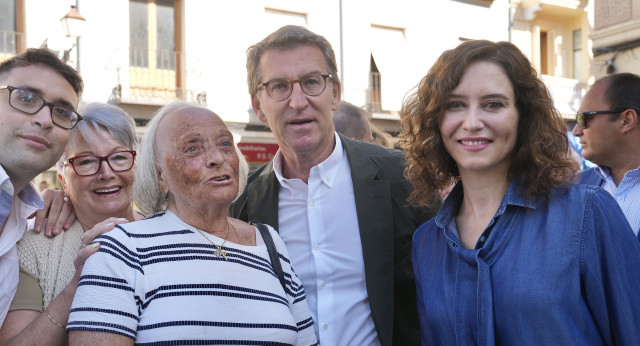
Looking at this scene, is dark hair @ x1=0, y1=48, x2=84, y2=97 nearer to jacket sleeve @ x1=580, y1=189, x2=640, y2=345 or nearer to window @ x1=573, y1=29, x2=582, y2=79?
jacket sleeve @ x1=580, y1=189, x2=640, y2=345

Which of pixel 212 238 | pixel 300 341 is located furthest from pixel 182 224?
pixel 300 341

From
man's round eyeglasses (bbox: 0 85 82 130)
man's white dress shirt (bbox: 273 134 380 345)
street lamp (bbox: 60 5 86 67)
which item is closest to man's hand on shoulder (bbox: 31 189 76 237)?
man's round eyeglasses (bbox: 0 85 82 130)

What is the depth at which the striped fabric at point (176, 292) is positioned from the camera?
6.29 ft

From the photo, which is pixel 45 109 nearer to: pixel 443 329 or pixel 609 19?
pixel 443 329

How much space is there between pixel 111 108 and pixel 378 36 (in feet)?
41.9

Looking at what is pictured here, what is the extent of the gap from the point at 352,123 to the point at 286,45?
79.5 inches

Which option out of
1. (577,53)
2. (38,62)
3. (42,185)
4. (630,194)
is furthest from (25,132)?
(577,53)

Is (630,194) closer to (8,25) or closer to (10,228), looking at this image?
(10,228)

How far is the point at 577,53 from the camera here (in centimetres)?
1725

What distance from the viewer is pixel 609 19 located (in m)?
A: 6.78

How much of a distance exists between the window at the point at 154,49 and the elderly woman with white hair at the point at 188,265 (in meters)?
10.2

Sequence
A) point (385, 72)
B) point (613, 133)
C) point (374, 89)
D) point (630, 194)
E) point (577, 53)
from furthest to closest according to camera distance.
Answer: point (577, 53)
point (374, 89)
point (385, 72)
point (613, 133)
point (630, 194)

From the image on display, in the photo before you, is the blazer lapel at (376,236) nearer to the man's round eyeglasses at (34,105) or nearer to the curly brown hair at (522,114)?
the curly brown hair at (522,114)

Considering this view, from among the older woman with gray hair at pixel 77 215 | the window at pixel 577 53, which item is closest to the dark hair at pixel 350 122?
the older woman with gray hair at pixel 77 215
